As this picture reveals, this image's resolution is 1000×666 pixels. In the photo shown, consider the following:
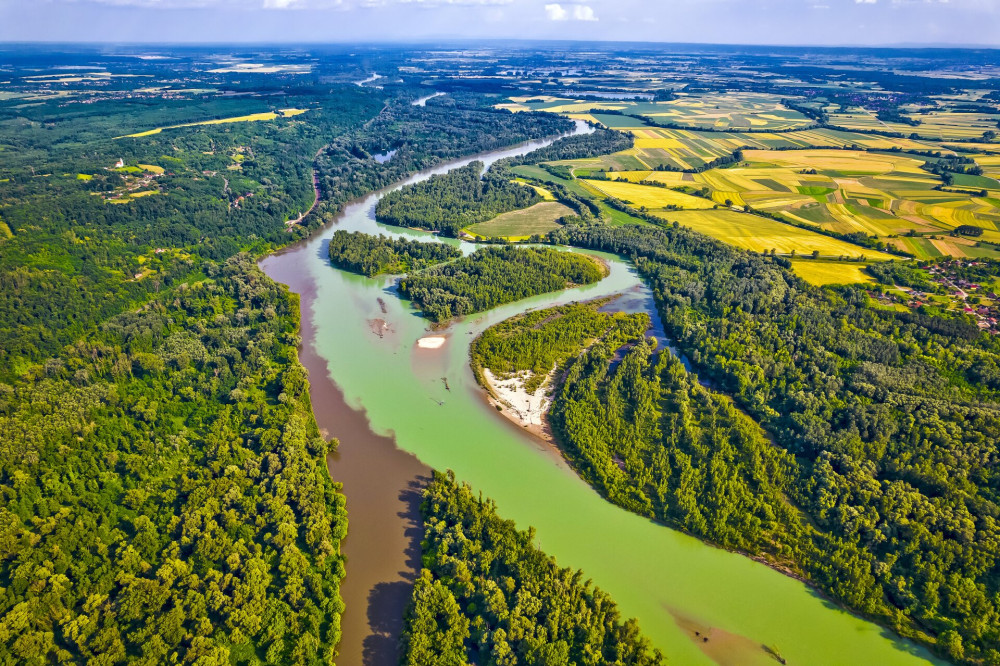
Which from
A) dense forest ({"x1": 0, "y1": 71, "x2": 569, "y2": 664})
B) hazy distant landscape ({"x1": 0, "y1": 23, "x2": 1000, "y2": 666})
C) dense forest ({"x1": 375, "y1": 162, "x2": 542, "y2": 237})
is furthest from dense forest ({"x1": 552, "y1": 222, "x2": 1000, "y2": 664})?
dense forest ({"x1": 375, "y1": 162, "x2": 542, "y2": 237})

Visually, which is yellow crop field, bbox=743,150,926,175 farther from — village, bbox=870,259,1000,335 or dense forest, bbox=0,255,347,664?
dense forest, bbox=0,255,347,664

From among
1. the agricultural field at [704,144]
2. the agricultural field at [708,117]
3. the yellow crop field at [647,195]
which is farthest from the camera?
the agricultural field at [708,117]

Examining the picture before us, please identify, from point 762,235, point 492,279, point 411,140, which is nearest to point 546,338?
point 492,279

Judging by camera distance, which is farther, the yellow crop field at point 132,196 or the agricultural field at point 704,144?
the agricultural field at point 704,144

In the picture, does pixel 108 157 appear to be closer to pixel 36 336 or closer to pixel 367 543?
pixel 36 336

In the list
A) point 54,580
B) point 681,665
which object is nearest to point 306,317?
point 54,580

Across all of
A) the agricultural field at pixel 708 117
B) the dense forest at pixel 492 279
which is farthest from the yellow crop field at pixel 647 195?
the agricultural field at pixel 708 117

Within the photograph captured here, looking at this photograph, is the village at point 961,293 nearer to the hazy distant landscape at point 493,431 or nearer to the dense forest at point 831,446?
the hazy distant landscape at point 493,431
